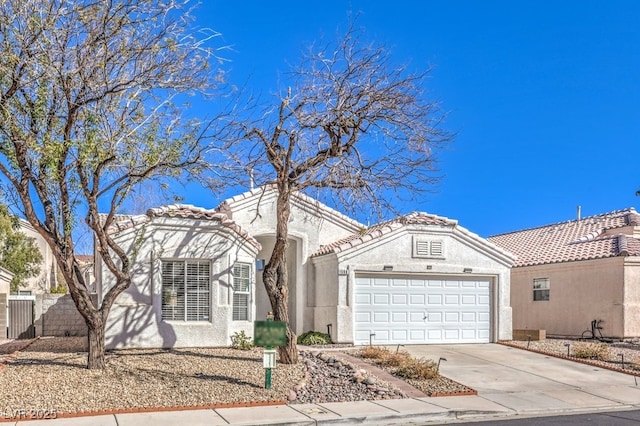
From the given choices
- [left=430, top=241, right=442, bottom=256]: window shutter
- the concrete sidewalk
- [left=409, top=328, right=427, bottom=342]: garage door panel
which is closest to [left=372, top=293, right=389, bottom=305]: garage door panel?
[left=409, top=328, right=427, bottom=342]: garage door panel

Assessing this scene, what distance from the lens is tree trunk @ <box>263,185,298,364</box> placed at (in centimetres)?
1464

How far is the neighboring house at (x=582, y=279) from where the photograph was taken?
21750 mm

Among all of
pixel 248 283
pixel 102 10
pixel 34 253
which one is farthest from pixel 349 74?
pixel 34 253

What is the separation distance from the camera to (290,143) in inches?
578

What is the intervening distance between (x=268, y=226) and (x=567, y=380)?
33.1ft

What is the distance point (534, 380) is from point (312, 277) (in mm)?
8399

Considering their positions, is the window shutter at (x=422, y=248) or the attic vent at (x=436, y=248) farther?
the attic vent at (x=436, y=248)

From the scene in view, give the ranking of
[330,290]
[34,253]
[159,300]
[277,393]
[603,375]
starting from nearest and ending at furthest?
1. [277,393]
2. [603,375]
3. [159,300]
4. [330,290]
5. [34,253]

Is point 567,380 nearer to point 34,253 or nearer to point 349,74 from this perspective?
point 349,74

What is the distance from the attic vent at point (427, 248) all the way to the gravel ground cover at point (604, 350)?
357 cm

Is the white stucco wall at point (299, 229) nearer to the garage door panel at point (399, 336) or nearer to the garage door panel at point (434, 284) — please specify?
the garage door panel at point (399, 336)

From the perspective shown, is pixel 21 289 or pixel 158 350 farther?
pixel 21 289

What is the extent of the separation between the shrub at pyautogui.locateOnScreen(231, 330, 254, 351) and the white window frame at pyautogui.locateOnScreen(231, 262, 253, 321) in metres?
0.75

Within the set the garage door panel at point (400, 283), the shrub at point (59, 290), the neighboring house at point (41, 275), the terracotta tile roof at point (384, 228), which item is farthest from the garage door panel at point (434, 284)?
the neighboring house at point (41, 275)
